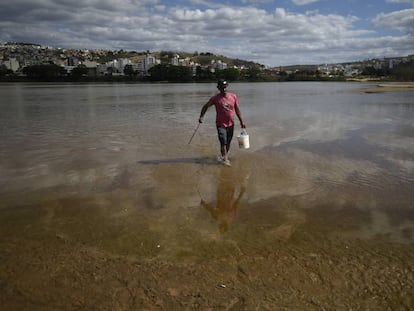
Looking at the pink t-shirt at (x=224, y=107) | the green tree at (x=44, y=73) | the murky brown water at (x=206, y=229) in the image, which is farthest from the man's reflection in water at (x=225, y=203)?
the green tree at (x=44, y=73)

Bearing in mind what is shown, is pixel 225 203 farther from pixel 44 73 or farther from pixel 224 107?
pixel 44 73

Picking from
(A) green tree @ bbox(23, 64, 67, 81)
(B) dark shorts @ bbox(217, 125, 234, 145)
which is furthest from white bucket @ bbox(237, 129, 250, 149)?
(A) green tree @ bbox(23, 64, 67, 81)

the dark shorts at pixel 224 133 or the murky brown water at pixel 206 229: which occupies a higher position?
the dark shorts at pixel 224 133

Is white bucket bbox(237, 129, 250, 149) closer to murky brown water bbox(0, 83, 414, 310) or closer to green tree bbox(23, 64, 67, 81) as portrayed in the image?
murky brown water bbox(0, 83, 414, 310)

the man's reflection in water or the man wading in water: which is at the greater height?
the man wading in water

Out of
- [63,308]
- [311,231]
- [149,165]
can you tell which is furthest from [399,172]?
[63,308]

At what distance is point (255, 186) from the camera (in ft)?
21.1

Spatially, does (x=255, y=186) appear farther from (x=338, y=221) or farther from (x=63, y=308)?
(x=63, y=308)

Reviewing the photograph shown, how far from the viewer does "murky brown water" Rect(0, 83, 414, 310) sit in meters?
3.27

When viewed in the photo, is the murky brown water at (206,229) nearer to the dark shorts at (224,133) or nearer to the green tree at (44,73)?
the dark shorts at (224,133)

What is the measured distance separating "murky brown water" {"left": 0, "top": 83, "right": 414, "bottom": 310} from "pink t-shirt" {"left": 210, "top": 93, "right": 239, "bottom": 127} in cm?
104

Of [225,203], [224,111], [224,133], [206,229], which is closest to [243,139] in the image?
[224,133]

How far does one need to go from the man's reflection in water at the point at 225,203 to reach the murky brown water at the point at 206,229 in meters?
0.03

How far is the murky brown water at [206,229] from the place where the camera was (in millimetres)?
3268
